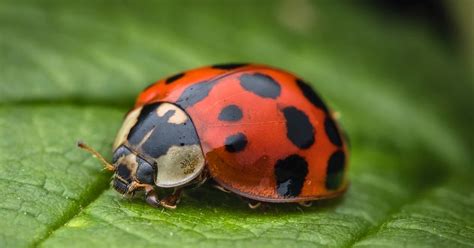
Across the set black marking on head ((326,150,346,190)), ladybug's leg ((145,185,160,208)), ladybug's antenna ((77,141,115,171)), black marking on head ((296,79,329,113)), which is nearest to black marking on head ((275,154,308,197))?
black marking on head ((326,150,346,190))

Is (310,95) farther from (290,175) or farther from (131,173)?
(131,173)

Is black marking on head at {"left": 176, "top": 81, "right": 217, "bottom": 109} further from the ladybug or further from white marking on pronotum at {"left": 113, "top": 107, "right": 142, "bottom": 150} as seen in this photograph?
white marking on pronotum at {"left": 113, "top": 107, "right": 142, "bottom": 150}

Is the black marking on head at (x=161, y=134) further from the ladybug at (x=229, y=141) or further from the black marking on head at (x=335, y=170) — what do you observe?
the black marking on head at (x=335, y=170)

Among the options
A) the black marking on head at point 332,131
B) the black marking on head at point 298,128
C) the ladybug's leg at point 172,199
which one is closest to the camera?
Answer: the ladybug's leg at point 172,199

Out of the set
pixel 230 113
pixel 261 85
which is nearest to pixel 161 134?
pixel 230 113

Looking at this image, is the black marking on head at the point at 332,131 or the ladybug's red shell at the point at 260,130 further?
the black marking on head at the point at 332,131

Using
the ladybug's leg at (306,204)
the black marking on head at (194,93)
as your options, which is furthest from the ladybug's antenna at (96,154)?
the ladybug's leg at (306,204)
